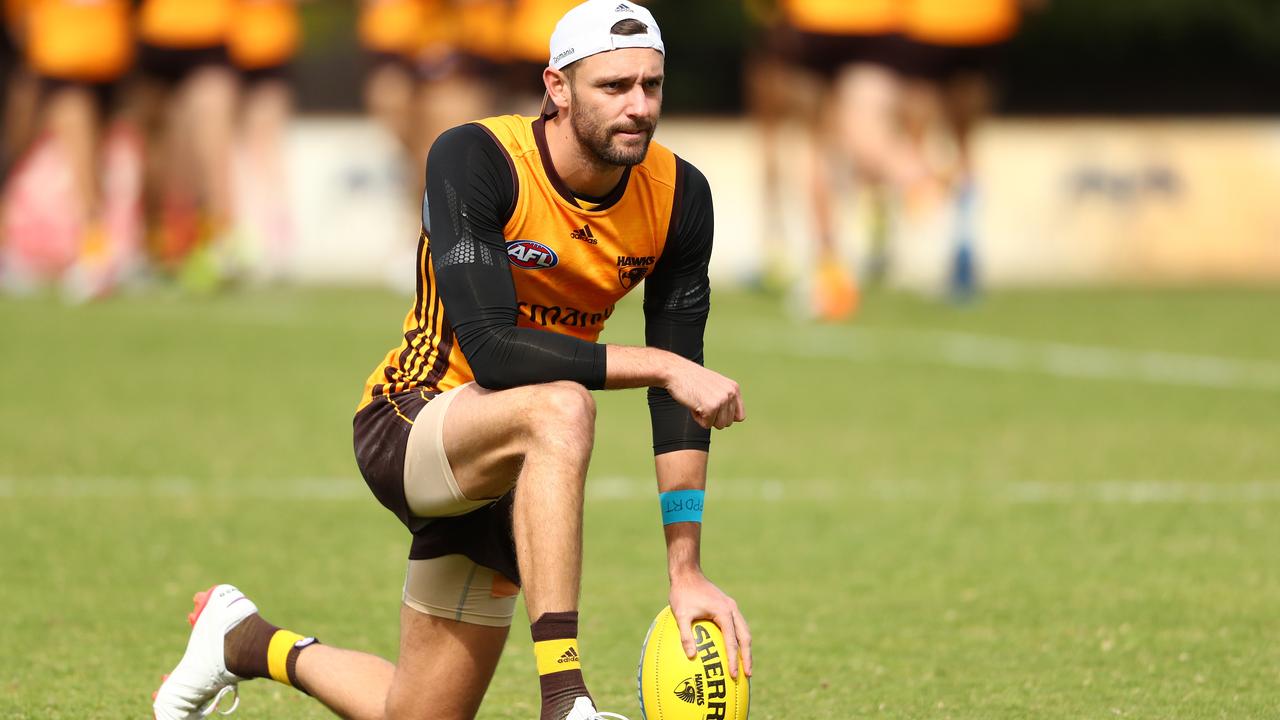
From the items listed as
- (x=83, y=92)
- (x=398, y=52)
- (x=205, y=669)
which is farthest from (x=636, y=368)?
(x=398, y=52)

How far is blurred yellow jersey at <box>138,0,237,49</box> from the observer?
50.5 feet

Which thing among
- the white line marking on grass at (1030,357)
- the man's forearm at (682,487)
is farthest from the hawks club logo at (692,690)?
the white line marking on grass at (1030,357)

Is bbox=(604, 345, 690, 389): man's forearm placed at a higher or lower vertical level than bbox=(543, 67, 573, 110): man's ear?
lower

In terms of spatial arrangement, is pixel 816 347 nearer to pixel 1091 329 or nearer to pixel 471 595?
pixel 1091 329

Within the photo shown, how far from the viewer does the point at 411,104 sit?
16.6m

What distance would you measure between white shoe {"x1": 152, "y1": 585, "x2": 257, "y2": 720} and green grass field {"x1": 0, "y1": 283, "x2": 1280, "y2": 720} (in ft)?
0.54

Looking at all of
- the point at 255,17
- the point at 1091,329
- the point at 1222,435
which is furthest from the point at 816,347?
the point at 255,17

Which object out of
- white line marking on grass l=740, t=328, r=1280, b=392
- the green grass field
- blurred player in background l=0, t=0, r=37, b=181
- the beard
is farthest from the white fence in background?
the beard

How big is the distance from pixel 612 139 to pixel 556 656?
46.7 inches

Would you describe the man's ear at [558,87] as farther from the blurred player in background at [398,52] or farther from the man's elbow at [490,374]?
the blurred player in background at [398,52]

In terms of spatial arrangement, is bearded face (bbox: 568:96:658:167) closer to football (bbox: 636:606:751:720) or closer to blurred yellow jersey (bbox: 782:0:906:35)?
football (bbox: 636:606:751:720)

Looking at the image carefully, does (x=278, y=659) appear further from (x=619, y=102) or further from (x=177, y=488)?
(x=177, y=488)

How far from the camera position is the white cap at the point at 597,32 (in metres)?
4.45

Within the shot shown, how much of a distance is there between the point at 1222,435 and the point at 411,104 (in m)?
8.99
